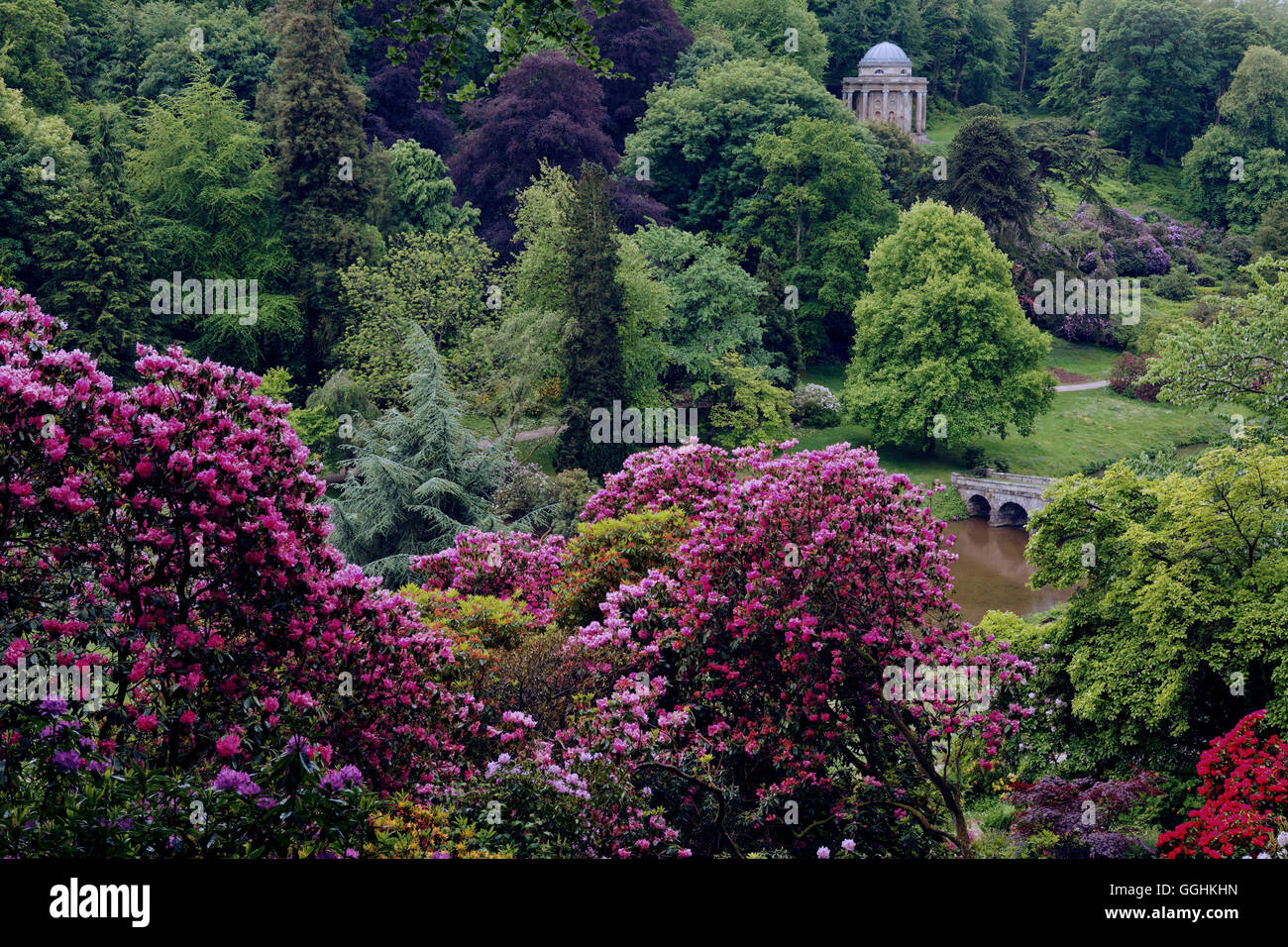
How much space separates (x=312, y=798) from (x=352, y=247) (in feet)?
136

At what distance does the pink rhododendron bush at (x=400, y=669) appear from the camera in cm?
737

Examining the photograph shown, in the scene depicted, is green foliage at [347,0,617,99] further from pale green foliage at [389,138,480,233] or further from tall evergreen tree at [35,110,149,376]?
pale green foliage at [389,138,480,233]

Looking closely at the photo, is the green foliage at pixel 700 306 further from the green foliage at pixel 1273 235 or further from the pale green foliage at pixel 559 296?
the green foliage at pixel 1273 235

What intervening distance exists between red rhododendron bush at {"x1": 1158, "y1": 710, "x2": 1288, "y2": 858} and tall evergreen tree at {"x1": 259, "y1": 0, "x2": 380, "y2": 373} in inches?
1466

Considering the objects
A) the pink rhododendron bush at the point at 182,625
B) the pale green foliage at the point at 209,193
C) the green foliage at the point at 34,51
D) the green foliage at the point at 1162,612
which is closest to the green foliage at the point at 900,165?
the pale green foliage at the point at 209,193

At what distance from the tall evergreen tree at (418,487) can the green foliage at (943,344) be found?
20340 millimetres

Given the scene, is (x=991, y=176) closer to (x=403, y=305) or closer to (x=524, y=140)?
(x=524, y=140)

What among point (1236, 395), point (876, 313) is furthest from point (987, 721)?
point (876, 313)

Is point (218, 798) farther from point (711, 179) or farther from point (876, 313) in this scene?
point (711, 179)

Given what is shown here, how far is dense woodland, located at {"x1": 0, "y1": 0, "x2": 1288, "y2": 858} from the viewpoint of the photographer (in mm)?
8688

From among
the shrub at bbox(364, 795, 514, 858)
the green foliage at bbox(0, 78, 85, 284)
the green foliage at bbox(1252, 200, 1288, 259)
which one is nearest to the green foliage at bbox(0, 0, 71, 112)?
the green foliage at bbox(0, 78, 85, 284)

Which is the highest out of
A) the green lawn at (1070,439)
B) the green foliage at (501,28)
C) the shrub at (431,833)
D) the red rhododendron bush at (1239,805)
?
the green foliage at (501,28)

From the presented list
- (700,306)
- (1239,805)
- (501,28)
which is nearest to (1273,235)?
(700,306)

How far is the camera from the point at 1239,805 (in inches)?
445
